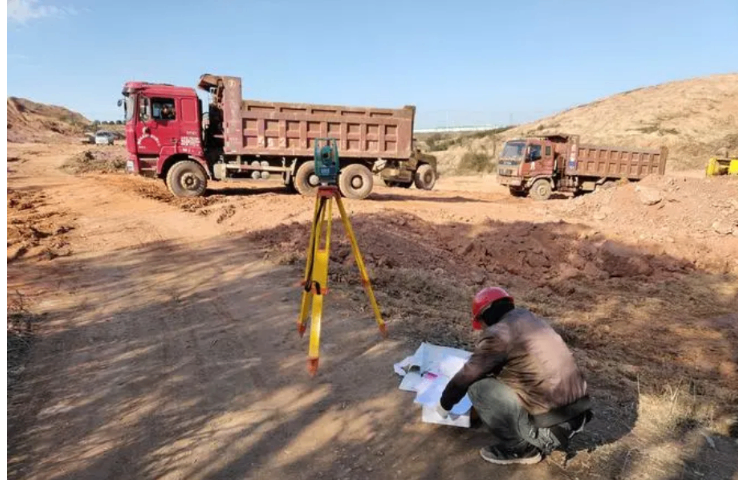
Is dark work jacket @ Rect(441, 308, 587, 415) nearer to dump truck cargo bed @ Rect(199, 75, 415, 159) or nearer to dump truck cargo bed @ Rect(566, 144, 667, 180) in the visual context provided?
dump truck cargo bed @ Rect(199, 75, 415, 159)

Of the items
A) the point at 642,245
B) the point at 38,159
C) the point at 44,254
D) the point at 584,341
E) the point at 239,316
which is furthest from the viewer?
the point at 38,159

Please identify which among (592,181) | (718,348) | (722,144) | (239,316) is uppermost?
(722,144)

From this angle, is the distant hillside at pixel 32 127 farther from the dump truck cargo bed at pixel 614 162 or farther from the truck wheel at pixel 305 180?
the dump truck cargo bed at pixel 614 162

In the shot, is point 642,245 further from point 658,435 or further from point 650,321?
point 658,435

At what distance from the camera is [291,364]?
4.18m

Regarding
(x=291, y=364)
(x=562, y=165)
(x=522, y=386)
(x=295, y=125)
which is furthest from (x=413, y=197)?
(x=522, y=386)

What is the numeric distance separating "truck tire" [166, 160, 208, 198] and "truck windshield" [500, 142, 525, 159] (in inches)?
453

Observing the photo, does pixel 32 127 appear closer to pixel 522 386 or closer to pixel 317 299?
pixel 317 299

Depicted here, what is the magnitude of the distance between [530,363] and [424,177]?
15895 mm

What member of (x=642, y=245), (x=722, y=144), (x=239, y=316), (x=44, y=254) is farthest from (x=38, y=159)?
(x=722, y=144)

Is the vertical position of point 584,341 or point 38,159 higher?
point 38,159

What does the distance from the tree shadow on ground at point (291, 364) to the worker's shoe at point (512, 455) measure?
62mm

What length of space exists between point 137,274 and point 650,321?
23.7 ft

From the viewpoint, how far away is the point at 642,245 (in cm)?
1025
